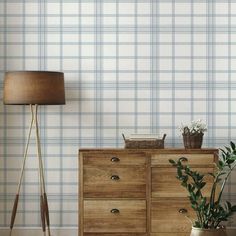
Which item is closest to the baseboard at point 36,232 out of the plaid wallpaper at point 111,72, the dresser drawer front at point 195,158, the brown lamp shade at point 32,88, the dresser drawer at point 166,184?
the plaid wallpaper at point 111,72

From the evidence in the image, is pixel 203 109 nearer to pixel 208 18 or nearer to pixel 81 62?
pixel 208 18

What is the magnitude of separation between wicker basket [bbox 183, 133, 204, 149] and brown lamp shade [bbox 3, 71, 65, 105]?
101cm

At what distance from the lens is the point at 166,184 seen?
4656mm

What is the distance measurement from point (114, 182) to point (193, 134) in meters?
0.69

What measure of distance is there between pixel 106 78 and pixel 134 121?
415 millimetres

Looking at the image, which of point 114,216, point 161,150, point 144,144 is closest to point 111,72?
point 144,144

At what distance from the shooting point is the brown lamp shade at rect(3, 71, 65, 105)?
4559 millimetres

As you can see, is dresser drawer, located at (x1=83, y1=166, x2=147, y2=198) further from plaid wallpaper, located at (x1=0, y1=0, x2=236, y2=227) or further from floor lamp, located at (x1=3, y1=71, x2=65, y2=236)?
floor lamp, located at (x1=3, y1=71, x2=65, y2=236)

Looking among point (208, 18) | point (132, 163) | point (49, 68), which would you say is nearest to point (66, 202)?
point (132, 163)

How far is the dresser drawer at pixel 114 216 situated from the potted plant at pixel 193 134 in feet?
1.83

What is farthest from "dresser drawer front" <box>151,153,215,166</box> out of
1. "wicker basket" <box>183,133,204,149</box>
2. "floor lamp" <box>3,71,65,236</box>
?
"floor lamp" <box>3,71,65,236</box>

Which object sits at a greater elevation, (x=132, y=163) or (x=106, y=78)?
(x=106, y=78)

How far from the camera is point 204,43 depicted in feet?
16.6

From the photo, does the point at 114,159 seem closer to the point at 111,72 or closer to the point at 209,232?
the point at 111,72
